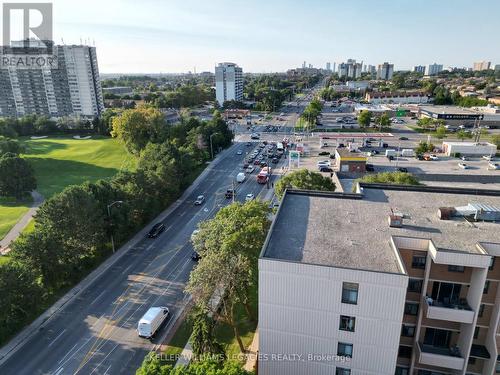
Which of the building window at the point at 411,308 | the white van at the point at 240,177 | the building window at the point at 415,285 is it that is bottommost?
the white van at the point at 240,177

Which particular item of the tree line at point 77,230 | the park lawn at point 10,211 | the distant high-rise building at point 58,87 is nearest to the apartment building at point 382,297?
the tree line at point 77,230

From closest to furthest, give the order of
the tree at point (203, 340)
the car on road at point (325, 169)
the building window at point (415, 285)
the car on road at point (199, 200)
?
the building window at point (415, 285) < the tree at point (203, 340) < the car on road at point (199, 200) < the car on road at point (325, 169)

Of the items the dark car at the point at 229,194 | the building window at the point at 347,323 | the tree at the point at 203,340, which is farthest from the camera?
the dark car at the point at 229,194

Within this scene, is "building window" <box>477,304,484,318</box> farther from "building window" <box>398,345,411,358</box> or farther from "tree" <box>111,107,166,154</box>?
"tree" <box>111,107,166,154</box>

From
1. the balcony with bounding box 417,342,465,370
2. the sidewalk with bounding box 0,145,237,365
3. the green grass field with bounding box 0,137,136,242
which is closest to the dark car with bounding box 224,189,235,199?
the sidewalk with bounding box 0,145,237,365

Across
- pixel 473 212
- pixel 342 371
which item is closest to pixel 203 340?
pixel 342 371

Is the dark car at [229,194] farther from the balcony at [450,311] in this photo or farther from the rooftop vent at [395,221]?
the balcony at [450,311]

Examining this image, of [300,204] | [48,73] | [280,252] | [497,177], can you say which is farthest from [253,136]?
[48,73]

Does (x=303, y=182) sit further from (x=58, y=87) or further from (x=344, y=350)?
(x=58, y=87)

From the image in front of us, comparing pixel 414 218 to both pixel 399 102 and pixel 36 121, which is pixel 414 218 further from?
pixel 399 102
